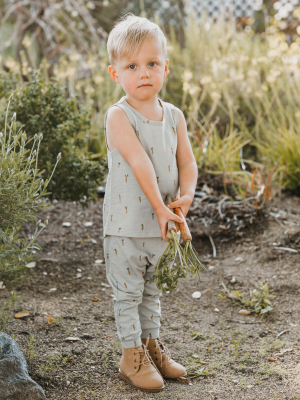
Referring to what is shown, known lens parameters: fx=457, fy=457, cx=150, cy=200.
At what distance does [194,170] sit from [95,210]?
1.92m

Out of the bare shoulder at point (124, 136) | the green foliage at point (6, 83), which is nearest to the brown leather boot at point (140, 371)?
the bare shoulder at point (124, 136)

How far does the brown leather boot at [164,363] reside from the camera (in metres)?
1.96

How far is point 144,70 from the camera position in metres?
1.72

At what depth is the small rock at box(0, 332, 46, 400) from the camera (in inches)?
63.0

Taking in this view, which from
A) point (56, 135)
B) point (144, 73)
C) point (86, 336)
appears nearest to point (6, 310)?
point (86, 336)

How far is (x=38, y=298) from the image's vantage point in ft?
8.46

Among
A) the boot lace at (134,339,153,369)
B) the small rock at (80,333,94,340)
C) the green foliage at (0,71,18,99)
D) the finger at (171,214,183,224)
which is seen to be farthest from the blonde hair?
the green foliage at (0,71,18,99)

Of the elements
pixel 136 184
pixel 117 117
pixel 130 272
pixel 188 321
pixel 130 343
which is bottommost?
pixel 188 321

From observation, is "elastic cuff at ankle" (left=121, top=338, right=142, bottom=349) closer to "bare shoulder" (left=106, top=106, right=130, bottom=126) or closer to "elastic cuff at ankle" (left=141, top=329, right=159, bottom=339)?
"elastic cuff at ankle" (left=141, top=329, right=159, bottom=339)

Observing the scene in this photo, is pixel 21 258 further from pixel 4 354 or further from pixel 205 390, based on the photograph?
pixel 205 390

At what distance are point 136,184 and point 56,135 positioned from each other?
1.16m

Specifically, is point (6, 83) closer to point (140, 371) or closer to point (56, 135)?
point (56, 135)

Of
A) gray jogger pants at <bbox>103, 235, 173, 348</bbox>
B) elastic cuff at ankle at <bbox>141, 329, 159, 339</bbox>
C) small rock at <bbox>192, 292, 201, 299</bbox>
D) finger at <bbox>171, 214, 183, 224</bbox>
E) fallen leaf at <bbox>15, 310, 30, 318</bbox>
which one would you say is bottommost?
small rock at <bbox>192, 292, 201, 299</bbox>

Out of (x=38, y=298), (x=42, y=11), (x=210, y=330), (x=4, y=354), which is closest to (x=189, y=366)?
(x=210, y=330)
